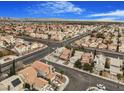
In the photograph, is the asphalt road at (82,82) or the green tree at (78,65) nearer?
the asphalt road at (82,82)

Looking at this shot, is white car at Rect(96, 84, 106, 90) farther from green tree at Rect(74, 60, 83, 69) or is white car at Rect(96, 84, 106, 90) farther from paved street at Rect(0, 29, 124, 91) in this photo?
green tree at Rect(74, 60, 83, 69)

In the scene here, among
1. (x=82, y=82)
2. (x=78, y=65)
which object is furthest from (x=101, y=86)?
(x=78, y=65)

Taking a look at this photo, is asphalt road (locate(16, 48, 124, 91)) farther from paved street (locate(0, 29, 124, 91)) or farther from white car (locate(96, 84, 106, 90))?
white car (locate(96, 84, 106, 90))

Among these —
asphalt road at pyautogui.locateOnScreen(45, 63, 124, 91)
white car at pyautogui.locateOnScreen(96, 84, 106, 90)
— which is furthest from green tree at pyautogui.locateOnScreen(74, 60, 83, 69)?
white car at pyautogui.locateOnScreen(96, 84, 106, 90)

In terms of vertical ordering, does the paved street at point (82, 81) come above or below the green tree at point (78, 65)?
below

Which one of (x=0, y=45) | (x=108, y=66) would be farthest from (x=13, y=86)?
(x=0, y=45)

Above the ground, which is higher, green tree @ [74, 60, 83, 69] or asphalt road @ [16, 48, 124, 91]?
green tree @ [74, 60, 83, 69]

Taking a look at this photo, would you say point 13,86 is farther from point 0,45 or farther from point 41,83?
point 0,45

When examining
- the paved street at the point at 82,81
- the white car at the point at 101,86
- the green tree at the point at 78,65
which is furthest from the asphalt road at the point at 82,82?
the green tree at the point at 78,65

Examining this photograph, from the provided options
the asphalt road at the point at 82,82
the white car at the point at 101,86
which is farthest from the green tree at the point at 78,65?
the white car at the point at 101,86

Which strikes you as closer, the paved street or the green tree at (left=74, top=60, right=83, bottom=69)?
the paved street

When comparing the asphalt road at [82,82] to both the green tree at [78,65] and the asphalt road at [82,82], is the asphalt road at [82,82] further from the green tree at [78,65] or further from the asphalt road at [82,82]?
the green tree at [78,65]
